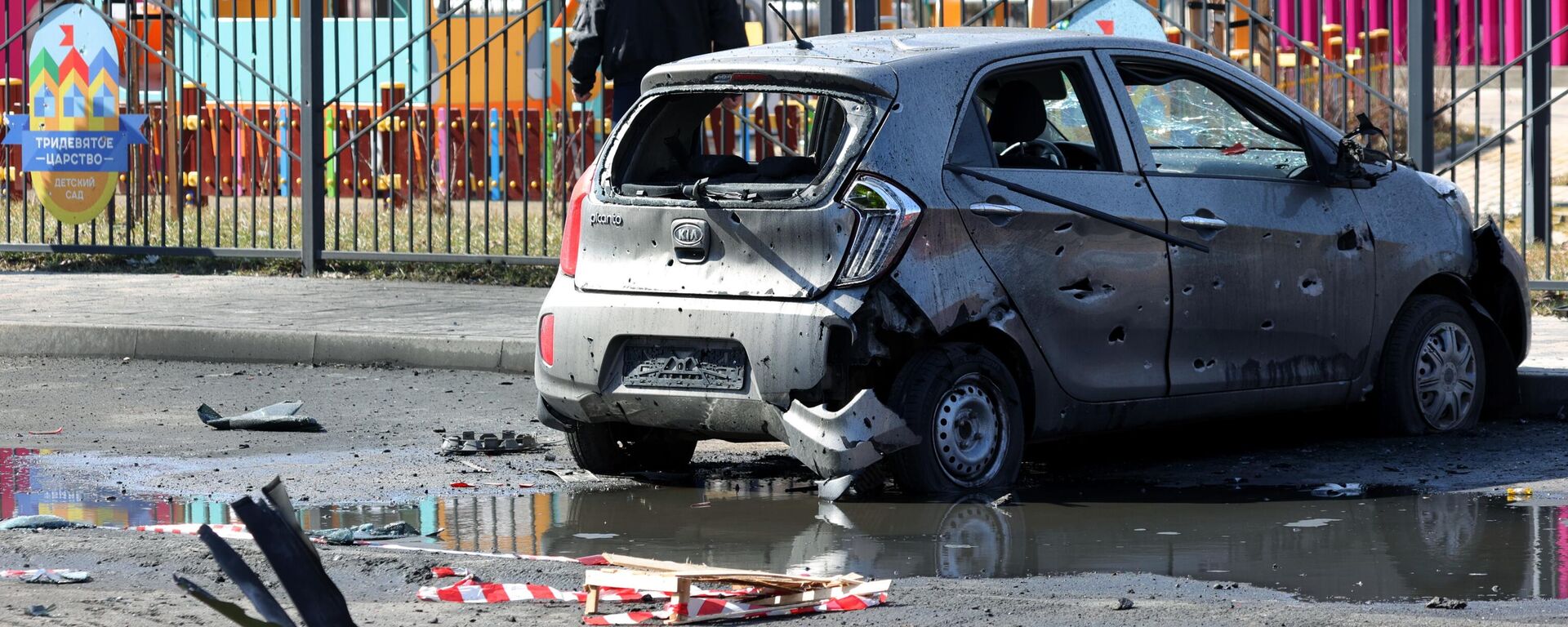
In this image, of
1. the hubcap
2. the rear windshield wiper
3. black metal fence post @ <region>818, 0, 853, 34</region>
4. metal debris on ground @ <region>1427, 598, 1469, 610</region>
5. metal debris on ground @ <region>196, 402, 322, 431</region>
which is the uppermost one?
black metal fence post @ <region>818, 0, 853, 34</region>

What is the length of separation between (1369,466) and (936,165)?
1929mm

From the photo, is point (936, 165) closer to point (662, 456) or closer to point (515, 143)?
point (662, 456)

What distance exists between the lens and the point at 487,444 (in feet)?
25.3

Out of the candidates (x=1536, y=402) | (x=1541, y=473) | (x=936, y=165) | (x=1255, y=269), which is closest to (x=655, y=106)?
(x=936, y=165)

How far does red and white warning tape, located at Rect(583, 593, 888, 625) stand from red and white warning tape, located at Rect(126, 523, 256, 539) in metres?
1.41

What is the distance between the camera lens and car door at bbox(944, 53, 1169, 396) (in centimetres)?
679

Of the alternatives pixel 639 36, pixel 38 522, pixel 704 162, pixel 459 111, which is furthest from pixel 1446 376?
pixel 459 111

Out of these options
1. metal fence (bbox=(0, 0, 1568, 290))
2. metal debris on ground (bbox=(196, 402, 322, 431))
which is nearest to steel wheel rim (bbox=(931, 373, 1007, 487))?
metal debris on ground (bbox=(196, 402, 322, 431))

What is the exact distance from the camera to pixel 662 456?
7.38m

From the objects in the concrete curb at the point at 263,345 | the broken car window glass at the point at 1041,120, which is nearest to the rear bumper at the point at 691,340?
the broken car window glass at the point at 1041,120

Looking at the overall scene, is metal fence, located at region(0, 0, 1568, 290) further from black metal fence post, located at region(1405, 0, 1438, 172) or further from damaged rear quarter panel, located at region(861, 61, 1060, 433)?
damaged rear quarter panel, located at region(861, 61, 1060, 433)

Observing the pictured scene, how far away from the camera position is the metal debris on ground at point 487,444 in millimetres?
7695

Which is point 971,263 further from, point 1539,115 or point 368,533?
point 1539,115

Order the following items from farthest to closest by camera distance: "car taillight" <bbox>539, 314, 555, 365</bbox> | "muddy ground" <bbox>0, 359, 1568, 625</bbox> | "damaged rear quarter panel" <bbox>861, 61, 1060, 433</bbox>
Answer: "car taillight" <bbox>539, 314, 555, 365</bbox>
"damaged rear quarter panel" <bbox>861, 61, 1060, 433</bbox>
"muddy ground" <bbox>0, 359, 1568, 625</bbox>
